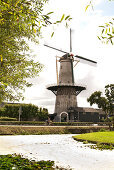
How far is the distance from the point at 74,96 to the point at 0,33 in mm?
35114

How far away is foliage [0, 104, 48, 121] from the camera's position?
4675 centimetres

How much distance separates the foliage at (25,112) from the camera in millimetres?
46750

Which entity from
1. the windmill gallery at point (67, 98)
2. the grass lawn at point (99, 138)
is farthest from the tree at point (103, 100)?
the grass lawn at point (99, 138)

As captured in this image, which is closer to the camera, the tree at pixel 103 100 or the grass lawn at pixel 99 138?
the grass lawn at pixel 99 138

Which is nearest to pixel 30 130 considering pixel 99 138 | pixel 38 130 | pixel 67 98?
pixel 38 130

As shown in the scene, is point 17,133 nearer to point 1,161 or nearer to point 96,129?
point 96,129

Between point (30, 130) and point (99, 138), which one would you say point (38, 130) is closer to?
point (30, 130)

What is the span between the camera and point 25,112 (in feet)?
159

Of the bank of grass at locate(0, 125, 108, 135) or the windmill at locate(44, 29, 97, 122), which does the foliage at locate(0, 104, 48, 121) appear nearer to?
the windmill at locate(44, 29, 97, 122)

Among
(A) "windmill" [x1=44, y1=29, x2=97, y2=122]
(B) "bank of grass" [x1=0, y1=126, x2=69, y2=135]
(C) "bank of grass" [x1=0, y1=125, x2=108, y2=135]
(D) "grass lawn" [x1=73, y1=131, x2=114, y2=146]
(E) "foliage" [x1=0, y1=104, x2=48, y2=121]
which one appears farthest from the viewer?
(E) "foliage" [x1=0, y1=104, x2=48, y2=121]

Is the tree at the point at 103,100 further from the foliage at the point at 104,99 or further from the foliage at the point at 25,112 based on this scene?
the foliage at the point at 25,112

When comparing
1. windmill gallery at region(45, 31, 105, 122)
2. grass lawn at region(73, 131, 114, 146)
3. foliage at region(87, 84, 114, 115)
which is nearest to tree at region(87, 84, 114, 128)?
foliage at region(87, 84, 114, 115)

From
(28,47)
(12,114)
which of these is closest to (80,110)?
(12,114)

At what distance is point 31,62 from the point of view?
434 inches
